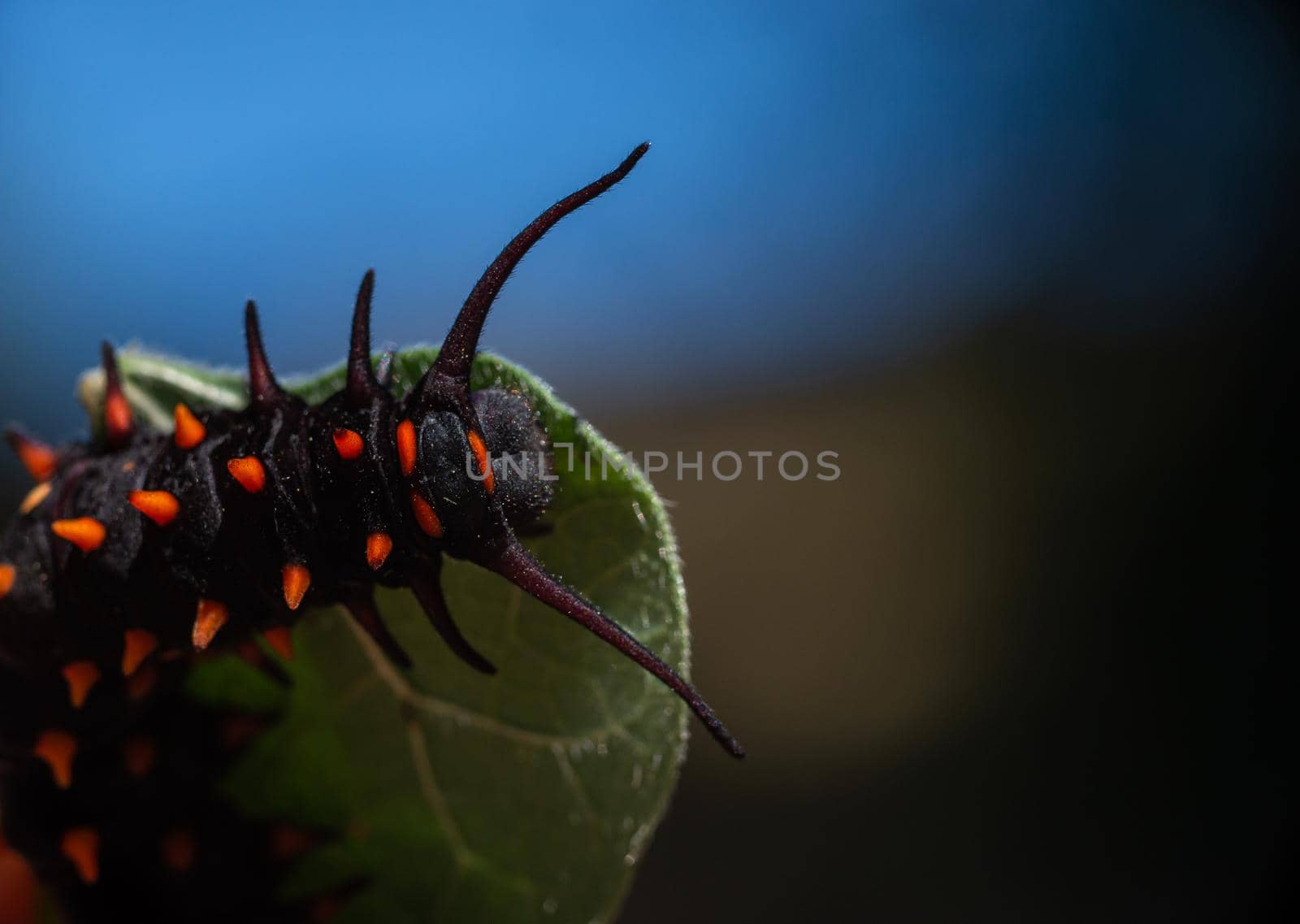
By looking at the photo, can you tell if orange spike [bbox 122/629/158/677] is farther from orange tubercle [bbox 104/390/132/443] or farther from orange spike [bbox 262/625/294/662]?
orange tubercle [bbox 104/390/132/443]

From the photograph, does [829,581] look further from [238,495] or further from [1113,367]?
[238,495]

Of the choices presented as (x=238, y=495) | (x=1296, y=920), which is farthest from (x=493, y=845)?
(x=1296, y=920)

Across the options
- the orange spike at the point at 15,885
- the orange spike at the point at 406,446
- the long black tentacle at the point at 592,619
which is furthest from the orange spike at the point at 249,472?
the orange spike at the point at 15,885

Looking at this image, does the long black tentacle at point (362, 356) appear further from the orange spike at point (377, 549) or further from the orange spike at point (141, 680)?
the orange spike at point (141, 680)

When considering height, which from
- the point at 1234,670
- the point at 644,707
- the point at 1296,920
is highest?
the point at 644,707

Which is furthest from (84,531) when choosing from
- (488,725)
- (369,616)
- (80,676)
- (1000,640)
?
(1000,640)

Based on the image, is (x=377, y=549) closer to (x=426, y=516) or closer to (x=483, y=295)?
(x=426, y=516)

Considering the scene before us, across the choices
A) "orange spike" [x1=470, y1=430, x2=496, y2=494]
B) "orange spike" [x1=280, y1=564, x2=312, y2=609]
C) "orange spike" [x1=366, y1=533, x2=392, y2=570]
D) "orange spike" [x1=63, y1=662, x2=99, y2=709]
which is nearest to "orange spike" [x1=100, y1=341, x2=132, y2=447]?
"orange spike" [x1=63, y1=662, x2=99, y2=709]
